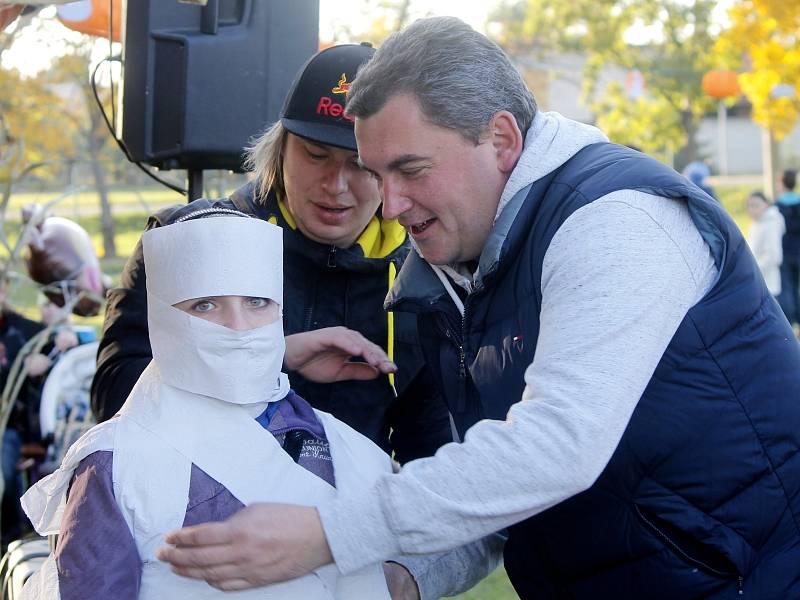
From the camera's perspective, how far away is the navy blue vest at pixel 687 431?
1.86 metres

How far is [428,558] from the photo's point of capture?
2340 mm

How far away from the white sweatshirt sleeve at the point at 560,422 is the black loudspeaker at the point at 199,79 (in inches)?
75.4

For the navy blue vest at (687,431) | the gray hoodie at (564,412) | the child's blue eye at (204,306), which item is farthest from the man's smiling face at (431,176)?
the child's blue eye at (204,306)

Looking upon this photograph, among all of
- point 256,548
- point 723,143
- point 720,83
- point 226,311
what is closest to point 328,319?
point 226,311

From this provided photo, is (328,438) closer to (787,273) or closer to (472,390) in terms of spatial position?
(472,390)

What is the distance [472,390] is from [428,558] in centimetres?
38

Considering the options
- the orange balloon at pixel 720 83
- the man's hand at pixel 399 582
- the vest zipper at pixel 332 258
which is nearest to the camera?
the man's hand at pixel 399 582

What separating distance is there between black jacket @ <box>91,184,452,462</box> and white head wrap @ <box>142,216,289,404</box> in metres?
0.44

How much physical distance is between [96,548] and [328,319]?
39.4 inches

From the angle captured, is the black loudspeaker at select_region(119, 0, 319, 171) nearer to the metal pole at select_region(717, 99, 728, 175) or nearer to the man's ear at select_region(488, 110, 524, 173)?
the man's ear at select_region(488, 110, 524, 173)

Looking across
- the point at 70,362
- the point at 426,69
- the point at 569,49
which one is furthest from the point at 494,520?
the point at 569,49

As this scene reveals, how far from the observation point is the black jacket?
8.77 ft

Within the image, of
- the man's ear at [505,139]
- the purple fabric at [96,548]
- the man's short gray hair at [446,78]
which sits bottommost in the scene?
the purple fabric at [96,548]

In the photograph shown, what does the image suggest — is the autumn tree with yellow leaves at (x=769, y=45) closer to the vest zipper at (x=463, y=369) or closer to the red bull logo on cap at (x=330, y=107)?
the red bull logo on cap at (x=330, y=107)
